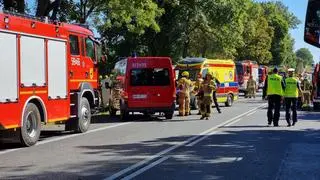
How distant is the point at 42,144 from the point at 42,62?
1960 millimetres

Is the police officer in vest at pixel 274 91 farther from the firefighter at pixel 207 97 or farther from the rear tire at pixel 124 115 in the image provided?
the rear tire at pixel 124 115

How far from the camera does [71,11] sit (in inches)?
1213

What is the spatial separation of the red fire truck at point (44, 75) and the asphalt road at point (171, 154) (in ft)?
1.99

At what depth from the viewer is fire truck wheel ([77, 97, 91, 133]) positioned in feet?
55.0

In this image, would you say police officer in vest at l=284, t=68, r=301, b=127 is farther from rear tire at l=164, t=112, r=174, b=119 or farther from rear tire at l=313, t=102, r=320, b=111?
rear tire at l=313, t=102, r=320, b=111

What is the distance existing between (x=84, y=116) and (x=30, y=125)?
3304mm

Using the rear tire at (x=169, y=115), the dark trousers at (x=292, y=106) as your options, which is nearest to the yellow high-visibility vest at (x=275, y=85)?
the dark trousers at (x=292, y=106)

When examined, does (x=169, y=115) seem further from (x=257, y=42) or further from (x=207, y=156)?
(x=257, y=42)

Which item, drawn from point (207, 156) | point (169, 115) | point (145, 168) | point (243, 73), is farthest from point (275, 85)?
point (243, 73)

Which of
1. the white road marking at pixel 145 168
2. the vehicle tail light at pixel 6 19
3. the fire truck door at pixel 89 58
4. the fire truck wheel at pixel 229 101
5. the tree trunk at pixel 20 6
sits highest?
the tree trunk at pixel 20 6

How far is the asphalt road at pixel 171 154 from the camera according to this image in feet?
32.4

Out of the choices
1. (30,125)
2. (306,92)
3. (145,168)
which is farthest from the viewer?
(306,92)

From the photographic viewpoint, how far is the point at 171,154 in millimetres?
12203

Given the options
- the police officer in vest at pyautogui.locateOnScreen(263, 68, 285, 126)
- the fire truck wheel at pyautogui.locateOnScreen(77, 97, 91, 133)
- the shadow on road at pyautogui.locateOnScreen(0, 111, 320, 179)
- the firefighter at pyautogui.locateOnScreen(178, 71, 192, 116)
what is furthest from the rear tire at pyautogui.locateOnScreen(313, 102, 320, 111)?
the fire truck wheel at pyautogui.locateOnScreen(77, 97, 91, 133)
